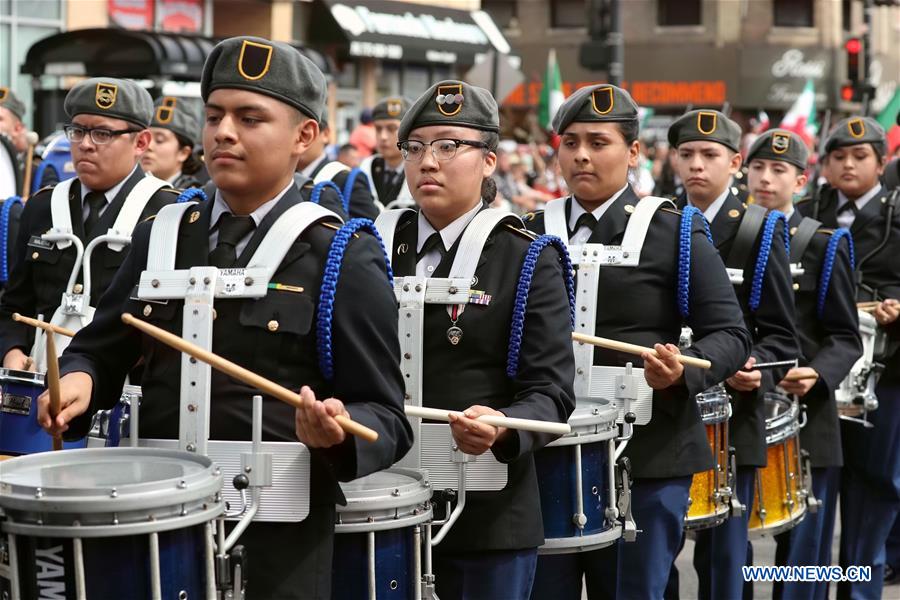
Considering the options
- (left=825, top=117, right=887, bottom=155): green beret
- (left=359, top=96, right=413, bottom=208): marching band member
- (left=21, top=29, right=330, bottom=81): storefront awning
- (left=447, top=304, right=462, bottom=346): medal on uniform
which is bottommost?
(left=447, top=304, right=462, bottom=346): medal on uniform

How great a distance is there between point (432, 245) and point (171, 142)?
452 centimetres

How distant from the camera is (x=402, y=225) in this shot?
197 inches

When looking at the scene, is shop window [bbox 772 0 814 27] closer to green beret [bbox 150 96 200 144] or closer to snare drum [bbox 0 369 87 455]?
green beret [bbox 150 96 200 144]

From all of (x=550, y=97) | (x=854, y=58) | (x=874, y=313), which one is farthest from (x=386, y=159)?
(x=854, y=58)

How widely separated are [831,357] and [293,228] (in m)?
4.38

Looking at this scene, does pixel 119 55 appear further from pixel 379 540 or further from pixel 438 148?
pixel 379 540

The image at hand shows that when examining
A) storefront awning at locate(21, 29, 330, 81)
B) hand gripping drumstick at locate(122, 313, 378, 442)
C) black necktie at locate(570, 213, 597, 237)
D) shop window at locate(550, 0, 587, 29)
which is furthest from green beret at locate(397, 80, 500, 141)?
shop window at locate(550, 0, 587, 29)

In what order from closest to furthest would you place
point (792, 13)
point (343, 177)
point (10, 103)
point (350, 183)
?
point (350, 183) < point (343, 177) < point (10, 103) < point (792, 13)

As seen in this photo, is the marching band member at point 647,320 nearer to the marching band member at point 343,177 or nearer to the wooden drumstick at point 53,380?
the wooden drumstick at point 53,380

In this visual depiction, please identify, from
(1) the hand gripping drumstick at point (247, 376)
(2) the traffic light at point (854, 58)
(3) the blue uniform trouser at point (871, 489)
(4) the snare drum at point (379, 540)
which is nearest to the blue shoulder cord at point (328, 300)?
(1) the hand gripping drumstick at point (247, 376)

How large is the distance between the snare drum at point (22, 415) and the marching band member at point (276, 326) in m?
1.85

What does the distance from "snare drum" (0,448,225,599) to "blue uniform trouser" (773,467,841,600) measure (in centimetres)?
460

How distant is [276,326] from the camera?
3695 millimetres

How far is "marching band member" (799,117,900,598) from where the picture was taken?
329 inches
